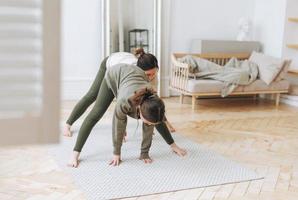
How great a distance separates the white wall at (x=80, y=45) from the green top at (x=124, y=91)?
→ 2.63m

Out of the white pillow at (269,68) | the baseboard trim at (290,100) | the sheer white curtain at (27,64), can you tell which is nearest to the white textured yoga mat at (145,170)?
the sheer white curtain at (27,64)

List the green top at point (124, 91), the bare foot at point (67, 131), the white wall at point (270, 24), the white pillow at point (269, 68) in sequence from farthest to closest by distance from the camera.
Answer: the white wall at point (270, 24)
the white pillow at point (269, 68)
the bare foot at point (67, 131)
the green top at point (124, 91)

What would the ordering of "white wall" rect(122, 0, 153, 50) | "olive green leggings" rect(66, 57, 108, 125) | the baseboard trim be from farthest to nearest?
the baseboard trim < "white wall" rect(122, 0, 153, 50) < "olive green leggings" rect(66, 57, 108, 125)

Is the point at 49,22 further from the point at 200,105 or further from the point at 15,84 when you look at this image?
the point at 200,105

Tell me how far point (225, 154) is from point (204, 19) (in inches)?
129

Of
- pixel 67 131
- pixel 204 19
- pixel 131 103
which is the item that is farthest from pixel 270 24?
pixel 131 103

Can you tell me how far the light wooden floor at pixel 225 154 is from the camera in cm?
221

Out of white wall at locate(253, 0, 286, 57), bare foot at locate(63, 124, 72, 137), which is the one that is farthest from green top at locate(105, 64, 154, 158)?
white wall at locate(253, 0, 286, 57)

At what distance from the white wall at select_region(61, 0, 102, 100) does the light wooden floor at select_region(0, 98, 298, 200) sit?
1.57 ft

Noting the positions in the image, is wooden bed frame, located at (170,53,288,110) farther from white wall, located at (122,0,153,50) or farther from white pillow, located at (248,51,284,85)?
white wall, located at (122,0,153,50)

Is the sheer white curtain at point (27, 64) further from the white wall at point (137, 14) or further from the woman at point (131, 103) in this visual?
the white wall at point (137, 14)

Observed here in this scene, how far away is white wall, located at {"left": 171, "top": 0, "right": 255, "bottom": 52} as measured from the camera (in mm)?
5609

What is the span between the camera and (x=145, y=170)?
2.56 metres

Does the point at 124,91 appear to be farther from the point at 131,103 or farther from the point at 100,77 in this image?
the point at 100,77
